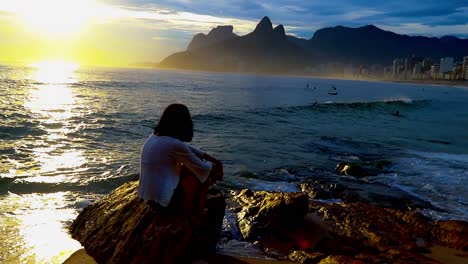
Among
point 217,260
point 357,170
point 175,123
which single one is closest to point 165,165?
point 175,123

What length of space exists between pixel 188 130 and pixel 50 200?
5.79m

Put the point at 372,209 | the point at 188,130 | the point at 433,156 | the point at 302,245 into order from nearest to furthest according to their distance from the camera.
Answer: the point at 188,130 < the point at 302,245 < the point at 372,209 < the point at 433,156

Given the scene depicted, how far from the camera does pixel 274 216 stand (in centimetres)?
721

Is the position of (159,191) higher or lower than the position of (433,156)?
higher

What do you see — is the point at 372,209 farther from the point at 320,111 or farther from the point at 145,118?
the point at 320,111

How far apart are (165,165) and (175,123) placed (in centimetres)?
54

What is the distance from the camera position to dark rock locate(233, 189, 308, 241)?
711cm

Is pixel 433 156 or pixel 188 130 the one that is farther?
pixel 433 156

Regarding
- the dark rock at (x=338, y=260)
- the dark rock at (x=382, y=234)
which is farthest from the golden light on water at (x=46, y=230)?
the dark rock at (x=382, y=234)

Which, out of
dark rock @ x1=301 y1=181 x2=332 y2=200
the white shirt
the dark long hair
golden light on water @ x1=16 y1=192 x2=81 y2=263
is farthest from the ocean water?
the dark long hair

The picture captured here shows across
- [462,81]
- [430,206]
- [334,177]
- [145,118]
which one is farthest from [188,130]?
[462,81]

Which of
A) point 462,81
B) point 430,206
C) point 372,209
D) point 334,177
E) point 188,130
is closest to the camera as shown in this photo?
point 188,130

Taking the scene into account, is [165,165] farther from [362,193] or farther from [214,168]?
[362,193]

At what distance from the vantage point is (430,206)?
32.9 feet
